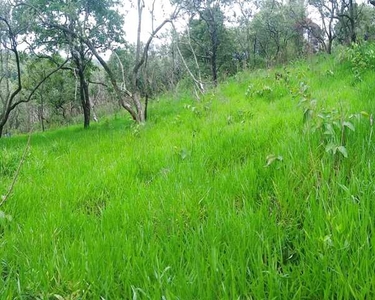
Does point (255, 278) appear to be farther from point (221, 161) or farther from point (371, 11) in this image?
point (371, 11)

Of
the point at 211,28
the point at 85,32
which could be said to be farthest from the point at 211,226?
the point at 211,28

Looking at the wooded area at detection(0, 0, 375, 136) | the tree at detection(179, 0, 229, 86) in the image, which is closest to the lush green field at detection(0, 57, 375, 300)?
the wooded area at detection(0, 0, 375, 136)

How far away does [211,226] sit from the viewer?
174cm

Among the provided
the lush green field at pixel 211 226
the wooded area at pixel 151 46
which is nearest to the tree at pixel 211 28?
the wooded area at pixel 151 46

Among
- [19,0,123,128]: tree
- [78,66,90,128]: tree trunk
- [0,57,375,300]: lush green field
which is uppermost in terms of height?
[19,0,123,128]: tree

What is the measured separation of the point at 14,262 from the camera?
187cm

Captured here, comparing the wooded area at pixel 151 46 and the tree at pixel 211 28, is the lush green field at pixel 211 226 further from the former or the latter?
the tree at pixel 211 28

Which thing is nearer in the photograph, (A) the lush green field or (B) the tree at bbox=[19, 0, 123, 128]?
(A) the lush green field

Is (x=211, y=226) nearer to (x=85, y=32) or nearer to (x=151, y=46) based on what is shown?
(x=85, y=32)

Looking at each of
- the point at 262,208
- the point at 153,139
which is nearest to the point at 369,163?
the point at 262,208

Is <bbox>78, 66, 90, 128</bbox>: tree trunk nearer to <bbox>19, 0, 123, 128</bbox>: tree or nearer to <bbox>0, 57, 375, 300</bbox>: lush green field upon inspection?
<bbox>19, 0, 123, 128</bbox>: tree

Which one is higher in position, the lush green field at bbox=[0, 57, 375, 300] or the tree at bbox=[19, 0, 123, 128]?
the tree at bbox=[19, 0, 123, 128]

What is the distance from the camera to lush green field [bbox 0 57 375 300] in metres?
1.32

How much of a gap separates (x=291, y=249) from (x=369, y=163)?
2.88ft
